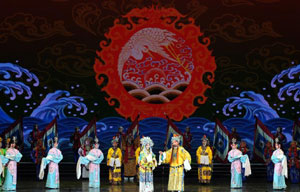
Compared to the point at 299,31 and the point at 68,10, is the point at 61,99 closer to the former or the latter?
the point at 68,10

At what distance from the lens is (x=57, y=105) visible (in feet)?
55.6

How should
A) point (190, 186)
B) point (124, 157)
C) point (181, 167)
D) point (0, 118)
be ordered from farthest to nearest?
1. point (0, 118)
2. point (124, 157)
3. point (190, 186)
4. point (181, 167)

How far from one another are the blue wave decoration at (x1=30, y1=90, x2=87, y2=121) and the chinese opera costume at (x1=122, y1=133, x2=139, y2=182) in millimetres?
2275

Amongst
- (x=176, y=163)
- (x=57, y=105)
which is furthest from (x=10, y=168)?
(x=57, y=105)

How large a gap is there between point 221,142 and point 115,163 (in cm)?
389

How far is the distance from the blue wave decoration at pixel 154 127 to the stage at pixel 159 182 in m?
0.43

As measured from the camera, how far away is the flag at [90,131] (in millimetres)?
16641

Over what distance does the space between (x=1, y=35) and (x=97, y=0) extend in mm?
3187

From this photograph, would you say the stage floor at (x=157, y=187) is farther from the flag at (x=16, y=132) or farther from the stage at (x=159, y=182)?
the flag at (x=16, y=132)

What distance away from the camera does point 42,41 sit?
17.1 meters

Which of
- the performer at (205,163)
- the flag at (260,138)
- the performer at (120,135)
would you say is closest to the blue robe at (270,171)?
the flag at (260,138)

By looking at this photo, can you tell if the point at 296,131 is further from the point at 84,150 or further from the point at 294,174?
the point at 84,150

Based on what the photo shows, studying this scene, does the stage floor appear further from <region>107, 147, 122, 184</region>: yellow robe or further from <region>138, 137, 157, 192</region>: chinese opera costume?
<region>138, 137, 157, 192</region>: chinese opera costume

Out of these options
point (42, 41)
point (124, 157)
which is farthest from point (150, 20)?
point (124, 157)
